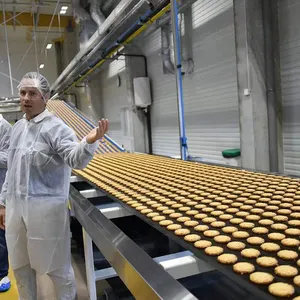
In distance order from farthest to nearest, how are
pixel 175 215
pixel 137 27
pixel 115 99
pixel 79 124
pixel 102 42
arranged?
1. pixel 115 99
2. pixel 79 124
3. pixel 102 42
4. pixel 137 27
5. pixel 175 215

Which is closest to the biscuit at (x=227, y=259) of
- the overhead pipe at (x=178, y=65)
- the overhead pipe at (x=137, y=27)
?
the overhead pipe at (x=178, y=65)

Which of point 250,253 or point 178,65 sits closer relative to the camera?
point 250,253

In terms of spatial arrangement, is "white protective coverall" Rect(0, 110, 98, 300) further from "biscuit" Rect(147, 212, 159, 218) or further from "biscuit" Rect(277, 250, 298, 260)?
"biscuit" Rect(277, 250, 298, 260)

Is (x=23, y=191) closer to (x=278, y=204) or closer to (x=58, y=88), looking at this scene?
(x=278, y=204)

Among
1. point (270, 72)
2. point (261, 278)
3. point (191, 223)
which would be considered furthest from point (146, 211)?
point (270, 72)

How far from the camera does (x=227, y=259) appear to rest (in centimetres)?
89

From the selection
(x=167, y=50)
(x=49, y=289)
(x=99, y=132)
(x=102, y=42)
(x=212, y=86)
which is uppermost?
(x=102, y=42)

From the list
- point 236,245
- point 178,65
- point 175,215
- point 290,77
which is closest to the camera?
point 236,245

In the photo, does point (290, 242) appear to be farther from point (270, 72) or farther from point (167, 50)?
point (167, 50)

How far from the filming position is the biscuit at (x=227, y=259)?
34.7 inches

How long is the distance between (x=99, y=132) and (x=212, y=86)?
12.8 ft

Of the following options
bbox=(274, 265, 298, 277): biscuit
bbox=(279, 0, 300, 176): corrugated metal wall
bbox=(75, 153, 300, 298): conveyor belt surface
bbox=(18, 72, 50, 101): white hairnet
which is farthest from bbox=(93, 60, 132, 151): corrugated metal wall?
bbox=(274, 265, 298, 277): biscuit

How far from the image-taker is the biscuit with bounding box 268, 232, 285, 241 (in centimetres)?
101

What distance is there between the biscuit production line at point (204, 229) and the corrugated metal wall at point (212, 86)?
2600 millimetres
